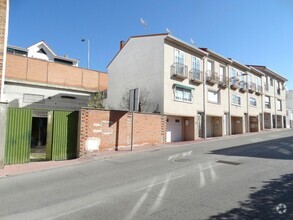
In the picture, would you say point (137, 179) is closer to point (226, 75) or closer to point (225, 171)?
point (225, 171)

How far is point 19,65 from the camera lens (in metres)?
23.6

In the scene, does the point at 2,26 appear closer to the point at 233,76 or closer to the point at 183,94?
the point at 183,94

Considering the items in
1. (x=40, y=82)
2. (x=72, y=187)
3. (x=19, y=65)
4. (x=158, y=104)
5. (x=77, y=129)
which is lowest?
(x=72, y=187)

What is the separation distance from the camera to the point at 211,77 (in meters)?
25.5

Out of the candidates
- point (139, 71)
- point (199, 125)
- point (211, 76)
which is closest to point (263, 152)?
point (199, 125)


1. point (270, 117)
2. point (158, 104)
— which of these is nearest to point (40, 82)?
point (158, 104)

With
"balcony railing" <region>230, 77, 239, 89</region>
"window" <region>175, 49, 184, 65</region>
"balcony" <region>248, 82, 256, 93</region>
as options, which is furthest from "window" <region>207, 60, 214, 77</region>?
"balcony" <region>248, 82, 256, 93</region>

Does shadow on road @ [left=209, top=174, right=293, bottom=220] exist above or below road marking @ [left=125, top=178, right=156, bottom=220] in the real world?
above

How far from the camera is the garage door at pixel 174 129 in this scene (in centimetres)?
2147

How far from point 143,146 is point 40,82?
13.7 metres

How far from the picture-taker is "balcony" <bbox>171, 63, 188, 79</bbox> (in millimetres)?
21047

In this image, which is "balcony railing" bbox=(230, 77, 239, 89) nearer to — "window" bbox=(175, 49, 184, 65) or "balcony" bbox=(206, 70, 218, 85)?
"balcony" bbox=(206, 70, 218, 85)

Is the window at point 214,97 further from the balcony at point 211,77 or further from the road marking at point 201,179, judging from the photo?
the road marking at point 201,179

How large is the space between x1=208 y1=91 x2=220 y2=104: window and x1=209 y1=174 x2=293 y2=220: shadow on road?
773 inches
